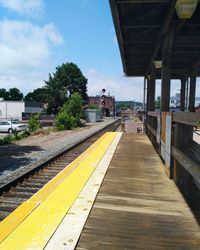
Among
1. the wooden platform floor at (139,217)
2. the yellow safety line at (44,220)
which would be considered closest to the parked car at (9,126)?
the wooden platform floor at (139,217)

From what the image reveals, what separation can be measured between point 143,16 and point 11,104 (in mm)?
68853

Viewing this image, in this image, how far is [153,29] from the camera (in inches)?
425

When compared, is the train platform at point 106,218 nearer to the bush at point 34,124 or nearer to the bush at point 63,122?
the bush at point 34,124

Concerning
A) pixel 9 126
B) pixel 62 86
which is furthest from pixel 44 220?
pixel 62 86

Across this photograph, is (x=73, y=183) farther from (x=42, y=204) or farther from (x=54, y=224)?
(x=54, y=224)

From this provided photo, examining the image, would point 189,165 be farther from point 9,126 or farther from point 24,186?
point 9,126

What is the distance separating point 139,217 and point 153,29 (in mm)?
7774

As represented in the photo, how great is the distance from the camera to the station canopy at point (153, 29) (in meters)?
8.59

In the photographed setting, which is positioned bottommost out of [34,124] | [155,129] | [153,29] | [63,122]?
[63,122]

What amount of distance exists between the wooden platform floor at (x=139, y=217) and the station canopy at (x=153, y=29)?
4044mm

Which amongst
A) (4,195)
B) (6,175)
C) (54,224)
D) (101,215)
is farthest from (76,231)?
(6,175)

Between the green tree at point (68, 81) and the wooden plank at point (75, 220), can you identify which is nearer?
the wooden plank at point (75, 220)

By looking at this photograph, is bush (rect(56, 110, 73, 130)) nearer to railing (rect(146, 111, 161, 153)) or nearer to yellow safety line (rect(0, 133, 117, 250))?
railing (rect(146, 111, 161, 153))

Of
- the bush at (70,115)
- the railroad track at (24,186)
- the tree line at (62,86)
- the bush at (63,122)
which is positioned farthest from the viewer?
the tree line at (62,86)
